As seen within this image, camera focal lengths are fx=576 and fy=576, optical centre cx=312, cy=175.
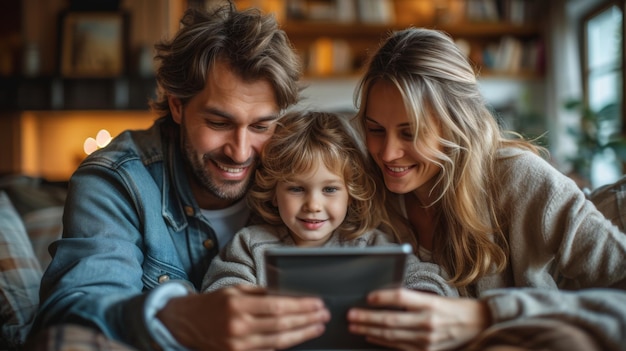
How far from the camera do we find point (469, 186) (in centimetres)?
150

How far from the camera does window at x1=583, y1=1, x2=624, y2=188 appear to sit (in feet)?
12.5

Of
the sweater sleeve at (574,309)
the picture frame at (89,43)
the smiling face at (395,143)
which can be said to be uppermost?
the picture frame at (89,43)

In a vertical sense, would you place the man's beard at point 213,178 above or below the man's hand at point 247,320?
above

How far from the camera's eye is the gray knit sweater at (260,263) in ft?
4.86

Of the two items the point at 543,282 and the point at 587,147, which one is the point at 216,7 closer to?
the point at 543,282

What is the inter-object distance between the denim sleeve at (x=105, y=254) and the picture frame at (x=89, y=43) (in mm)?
3624

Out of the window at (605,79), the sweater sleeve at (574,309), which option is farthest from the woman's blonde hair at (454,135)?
the window at (605,79)

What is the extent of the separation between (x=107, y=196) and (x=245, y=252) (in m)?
0.40

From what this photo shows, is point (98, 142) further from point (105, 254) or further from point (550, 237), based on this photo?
point (550, 237)

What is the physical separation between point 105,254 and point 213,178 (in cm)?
44

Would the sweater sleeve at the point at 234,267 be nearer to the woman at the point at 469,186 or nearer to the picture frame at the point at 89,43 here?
the woman at the point at 469,186

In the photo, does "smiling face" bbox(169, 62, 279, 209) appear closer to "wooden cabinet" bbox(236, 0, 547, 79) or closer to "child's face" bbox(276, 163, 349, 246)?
"child's face" bbox(276, 163, 349, 246)

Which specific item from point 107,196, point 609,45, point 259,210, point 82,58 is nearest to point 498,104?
point 609,45

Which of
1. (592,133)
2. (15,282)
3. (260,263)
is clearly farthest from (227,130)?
(592,133)
